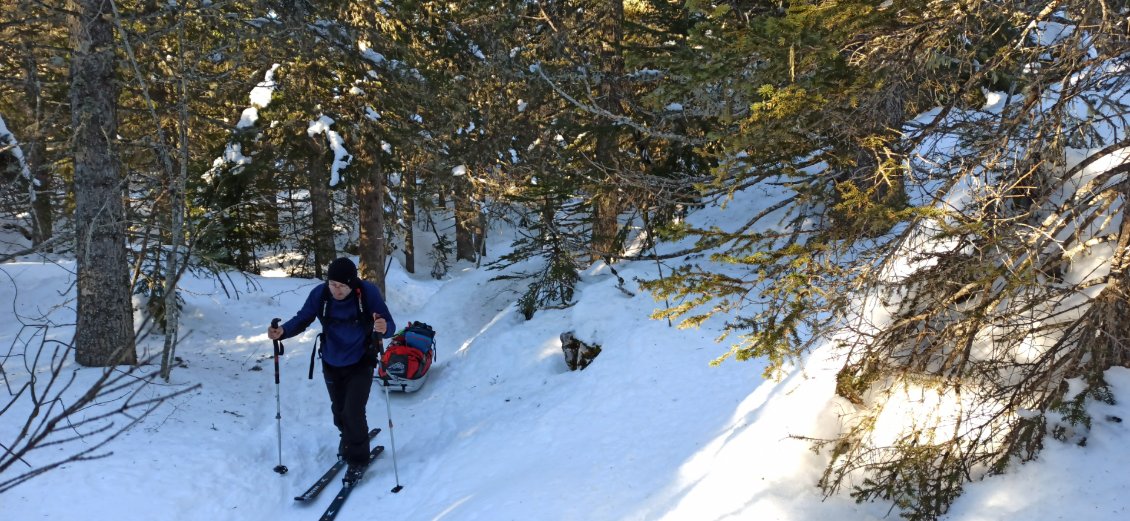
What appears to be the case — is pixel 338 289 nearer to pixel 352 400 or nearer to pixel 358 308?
pixel 358 308

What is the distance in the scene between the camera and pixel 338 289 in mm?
6676

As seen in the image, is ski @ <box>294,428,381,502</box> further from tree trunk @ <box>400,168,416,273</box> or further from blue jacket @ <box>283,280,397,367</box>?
tree trunk @ <box>400,168,416,273</box>

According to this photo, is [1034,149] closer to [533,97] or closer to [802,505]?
[802,505]

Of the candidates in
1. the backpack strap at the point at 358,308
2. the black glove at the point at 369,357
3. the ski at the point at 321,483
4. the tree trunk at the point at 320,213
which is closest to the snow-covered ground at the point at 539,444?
the ski at the point at 321,483

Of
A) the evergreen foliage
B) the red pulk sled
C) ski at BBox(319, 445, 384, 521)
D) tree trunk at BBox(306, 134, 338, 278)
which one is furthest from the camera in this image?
tree trunk at BBox(306, 134, 338, 278)

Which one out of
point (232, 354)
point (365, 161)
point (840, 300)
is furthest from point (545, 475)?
point (365, 161)

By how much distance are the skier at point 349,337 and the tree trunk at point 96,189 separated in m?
3.13

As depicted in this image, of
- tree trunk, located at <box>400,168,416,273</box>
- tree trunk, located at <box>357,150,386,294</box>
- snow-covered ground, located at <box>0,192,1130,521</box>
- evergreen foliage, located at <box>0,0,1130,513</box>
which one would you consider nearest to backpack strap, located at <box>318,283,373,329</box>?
evergreen foliage, located at <box>0,0,1130,513</box>

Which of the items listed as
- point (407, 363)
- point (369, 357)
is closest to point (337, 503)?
point (369, 357)

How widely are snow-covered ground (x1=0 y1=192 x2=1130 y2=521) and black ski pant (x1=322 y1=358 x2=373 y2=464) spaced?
0.41 meters

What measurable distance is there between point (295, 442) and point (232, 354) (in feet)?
15.0

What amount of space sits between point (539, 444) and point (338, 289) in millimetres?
2747

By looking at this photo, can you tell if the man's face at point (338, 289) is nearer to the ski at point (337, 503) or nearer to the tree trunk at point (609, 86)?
the ski at point (337, 503)

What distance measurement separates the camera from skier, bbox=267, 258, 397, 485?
6770mm
